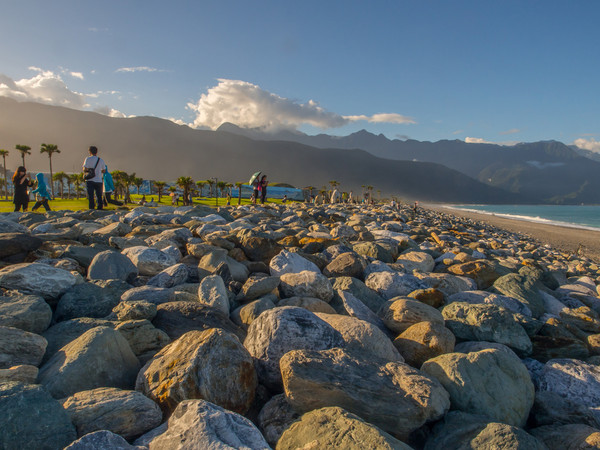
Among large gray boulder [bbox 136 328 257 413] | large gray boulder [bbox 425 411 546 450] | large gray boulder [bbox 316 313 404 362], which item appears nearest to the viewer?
large gray boulder [bbox 425 411 546 450]

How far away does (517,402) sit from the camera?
253 centimetres

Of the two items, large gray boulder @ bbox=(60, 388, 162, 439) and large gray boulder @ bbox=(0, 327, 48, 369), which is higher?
large gray boulder @ bbox=(0, 327, 48, 369)

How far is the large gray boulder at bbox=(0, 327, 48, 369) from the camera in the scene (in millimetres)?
2234

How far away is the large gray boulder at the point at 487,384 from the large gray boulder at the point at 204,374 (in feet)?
4.75

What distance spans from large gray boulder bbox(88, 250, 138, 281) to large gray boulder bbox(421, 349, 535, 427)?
3.53 meters

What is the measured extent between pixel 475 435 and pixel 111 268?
13.3 ft

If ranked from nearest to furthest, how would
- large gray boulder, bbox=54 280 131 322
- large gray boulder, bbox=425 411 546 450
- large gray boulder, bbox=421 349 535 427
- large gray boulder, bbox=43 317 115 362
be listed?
large gray boulder, bbox=425 411 546 450, large gray boulder, bbox=421 349 535 427, large gray boulder, bbox=43 317 115 362, large gray boulder, bbox=54 280 131 322

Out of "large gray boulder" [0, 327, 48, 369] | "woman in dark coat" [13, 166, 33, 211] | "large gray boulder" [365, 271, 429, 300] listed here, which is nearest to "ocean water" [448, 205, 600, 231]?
"large gray boulder" [365, 271, 429, 300]

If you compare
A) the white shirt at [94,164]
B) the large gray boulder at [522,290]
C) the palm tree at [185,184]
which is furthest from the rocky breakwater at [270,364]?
the palm tree at [185,184]

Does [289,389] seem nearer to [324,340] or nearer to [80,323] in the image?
[324,340]

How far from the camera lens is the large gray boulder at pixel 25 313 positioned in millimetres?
2629

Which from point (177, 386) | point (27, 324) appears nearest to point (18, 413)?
point (177, 386)

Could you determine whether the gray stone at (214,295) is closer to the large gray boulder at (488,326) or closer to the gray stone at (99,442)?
the gray stone at (99,442)

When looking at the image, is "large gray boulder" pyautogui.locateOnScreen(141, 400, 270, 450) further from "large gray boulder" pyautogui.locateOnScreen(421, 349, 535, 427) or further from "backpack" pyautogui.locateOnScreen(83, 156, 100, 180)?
"backpack" pyautogui.locateOnScreen(83, 156, 100, 180)
